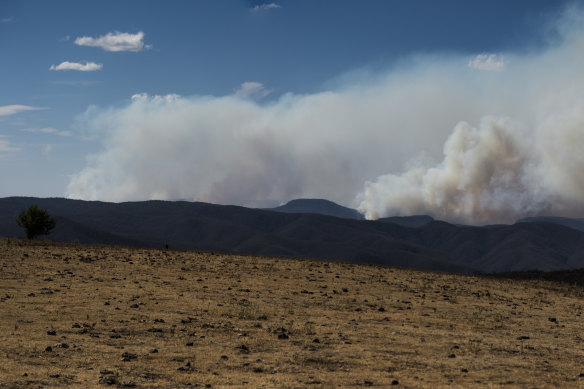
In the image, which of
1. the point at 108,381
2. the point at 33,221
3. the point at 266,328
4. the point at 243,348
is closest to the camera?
the point at 108,381

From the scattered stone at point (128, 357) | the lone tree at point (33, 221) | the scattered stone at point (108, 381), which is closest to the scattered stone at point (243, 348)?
the scattered stone at point (128, 357)

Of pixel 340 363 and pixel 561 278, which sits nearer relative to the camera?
pixel 340 363

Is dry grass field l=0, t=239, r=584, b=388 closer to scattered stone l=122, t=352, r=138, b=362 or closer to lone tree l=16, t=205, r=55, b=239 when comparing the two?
scattered stone l=122, t=352, r=138, b=362

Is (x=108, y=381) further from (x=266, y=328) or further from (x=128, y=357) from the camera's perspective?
(x=266, y=328)

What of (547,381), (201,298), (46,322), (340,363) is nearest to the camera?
(547,381)

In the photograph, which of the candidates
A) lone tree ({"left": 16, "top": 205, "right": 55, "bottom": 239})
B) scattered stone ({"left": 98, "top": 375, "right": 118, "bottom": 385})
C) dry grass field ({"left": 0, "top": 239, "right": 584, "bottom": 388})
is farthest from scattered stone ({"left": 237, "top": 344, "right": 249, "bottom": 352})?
lone tree ({"left": 16, "top": 205, "right": 55, "bottom": 239})

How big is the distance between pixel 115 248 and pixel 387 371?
38.5 meters

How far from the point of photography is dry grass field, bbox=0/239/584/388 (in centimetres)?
1603

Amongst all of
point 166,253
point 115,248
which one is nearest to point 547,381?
point 166,253

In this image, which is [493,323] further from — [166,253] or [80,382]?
[166,253]

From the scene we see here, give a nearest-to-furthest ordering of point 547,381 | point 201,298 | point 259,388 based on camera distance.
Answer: point 259,388 → point 547,381 → point 201,298

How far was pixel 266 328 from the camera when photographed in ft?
75.4

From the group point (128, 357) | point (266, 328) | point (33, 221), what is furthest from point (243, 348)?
point (33, 221)

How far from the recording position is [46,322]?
22328 millimetres
